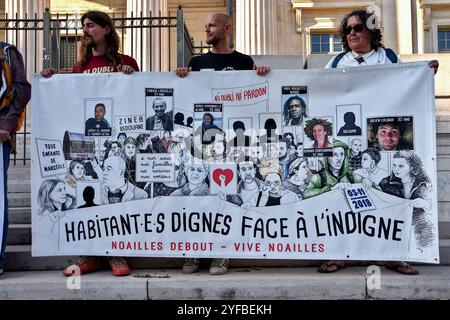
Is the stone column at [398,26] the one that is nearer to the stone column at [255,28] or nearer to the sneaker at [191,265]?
the stone column at [255,28]

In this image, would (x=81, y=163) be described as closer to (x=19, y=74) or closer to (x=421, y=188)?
(x=19, y=74)

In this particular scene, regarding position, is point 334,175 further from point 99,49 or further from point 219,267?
point 99,49

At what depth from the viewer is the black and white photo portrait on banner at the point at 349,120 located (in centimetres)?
416

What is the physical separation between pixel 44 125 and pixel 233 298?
7.37ft

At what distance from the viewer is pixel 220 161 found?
4266 millimetres

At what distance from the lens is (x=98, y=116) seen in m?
4.36

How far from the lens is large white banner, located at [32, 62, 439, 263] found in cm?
409

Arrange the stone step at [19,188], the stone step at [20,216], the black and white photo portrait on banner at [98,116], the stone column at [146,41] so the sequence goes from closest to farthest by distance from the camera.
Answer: the black and white photo portrait on banner at [98,116], the stone step at [20,216], the stone step at [19,188], the stone column at [146,41]

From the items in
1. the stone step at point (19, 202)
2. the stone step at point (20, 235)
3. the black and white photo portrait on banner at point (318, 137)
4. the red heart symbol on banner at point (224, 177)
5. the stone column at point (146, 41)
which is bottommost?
the stone step at point (20, 235)

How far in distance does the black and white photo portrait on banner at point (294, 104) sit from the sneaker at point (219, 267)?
130cm

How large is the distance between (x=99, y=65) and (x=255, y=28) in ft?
36.2

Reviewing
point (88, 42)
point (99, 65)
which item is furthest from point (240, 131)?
point (88, 42)

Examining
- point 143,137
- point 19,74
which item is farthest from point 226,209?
point 19,74

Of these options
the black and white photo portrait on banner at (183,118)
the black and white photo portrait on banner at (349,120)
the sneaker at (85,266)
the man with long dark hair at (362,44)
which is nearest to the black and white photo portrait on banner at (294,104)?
the black and white photo portrait on banner at (349,120)
